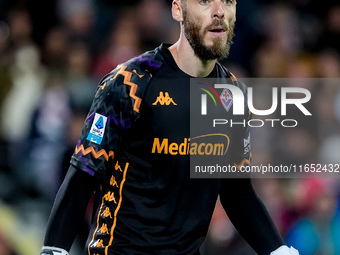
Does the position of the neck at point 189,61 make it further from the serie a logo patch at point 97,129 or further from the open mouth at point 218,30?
the serie a logo patch at point 97,129

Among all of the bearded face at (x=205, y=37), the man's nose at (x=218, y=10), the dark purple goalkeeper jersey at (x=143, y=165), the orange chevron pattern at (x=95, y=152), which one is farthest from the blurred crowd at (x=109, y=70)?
the man's nose at (x=218, y=10)

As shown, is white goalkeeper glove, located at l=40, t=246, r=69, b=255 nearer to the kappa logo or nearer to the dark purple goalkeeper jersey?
the dark purple goalkeeper jersey

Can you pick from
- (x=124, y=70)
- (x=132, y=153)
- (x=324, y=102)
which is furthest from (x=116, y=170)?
(x=324, y=102)

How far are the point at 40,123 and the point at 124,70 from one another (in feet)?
9.07

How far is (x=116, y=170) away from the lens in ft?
10.8

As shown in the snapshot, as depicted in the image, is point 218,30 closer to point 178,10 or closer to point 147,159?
point 178,10

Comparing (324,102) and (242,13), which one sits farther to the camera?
(242,13)

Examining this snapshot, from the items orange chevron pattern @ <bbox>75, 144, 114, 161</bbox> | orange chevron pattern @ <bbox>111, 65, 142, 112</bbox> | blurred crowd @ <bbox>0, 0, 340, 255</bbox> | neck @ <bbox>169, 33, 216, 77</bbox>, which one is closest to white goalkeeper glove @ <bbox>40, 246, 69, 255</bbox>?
orange chevron pattern @ <bbox>75, 144, 114, 161</bbox>

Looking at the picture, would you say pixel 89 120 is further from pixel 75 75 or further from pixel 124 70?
pixel 75 75

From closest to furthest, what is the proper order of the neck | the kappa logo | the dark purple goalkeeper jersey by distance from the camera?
the dark purple goalkeeper jersey, the kappa logo, the neck

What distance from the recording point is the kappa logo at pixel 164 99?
3.31m

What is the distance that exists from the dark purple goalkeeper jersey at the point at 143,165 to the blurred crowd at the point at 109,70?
2331mm

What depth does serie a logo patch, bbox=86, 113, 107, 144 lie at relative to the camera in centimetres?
317

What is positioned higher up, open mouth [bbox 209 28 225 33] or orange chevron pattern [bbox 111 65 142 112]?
open mouth [bbox 209 28 225 33]
